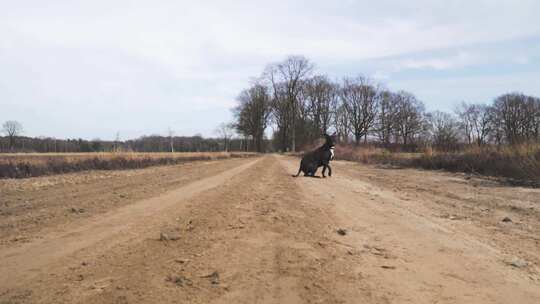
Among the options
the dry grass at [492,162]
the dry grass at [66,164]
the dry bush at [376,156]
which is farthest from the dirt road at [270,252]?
the dry bush at [376,156]

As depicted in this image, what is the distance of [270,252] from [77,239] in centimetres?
253

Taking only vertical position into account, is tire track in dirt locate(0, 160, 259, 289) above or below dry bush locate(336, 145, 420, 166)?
below

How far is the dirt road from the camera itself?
10.3ft

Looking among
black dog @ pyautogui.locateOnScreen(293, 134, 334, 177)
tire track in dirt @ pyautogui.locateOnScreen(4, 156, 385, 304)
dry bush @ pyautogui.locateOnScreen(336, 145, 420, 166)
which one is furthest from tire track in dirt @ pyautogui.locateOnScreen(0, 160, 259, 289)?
dry bush @ pyautogui.locateOnScreen(336, 145, 420, 166)

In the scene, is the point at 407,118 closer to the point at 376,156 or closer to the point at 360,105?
the point at 360,105

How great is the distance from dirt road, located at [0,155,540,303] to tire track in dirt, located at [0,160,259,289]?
0.8 inches

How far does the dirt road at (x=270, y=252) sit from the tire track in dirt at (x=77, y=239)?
2cm

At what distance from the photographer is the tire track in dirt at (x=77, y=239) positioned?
12.3ft

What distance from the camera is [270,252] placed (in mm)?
4133

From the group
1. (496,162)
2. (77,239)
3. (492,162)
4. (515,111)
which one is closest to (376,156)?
(492,162)

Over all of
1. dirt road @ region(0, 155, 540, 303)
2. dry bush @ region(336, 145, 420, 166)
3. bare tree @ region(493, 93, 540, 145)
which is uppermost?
bare tree @ region(493, 93, 540, 145)

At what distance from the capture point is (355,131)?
70625 mm

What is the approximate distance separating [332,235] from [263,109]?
69.6 meters

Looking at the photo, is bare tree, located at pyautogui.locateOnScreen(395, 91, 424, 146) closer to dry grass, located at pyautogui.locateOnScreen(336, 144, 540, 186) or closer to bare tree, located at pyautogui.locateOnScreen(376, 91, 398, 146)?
bare tree, located at pyautogui.locateOnScreen(376, 91, 398, 146)
